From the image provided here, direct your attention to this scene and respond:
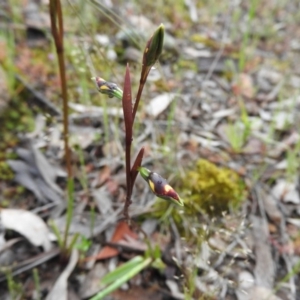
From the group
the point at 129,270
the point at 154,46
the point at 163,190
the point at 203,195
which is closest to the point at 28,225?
the point at 129,270

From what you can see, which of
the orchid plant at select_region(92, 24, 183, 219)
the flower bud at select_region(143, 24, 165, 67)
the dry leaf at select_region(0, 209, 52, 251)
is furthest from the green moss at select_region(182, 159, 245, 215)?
the flower bud at select_region(143, 24, 165, 67)

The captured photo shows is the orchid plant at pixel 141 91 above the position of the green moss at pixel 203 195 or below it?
above

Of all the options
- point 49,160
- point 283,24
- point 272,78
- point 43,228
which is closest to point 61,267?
point 43,228

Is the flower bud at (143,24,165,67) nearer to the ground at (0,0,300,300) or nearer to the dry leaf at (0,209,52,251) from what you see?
the ground at (0,0,300,300)

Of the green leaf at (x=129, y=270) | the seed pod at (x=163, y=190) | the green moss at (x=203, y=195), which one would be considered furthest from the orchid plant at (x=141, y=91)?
the green moss at (x=203, y=195)

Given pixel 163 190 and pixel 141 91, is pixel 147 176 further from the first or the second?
Result: pixel 141 91

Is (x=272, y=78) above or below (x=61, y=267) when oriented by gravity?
above

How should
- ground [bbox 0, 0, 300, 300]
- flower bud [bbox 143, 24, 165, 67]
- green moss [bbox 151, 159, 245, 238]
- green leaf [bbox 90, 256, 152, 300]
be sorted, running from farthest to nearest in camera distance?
green moss [bbox 151, 159, 245, 238]
ground [bbox 0, 0, 300, 300]
green leaf [bbox 90, 256, 152, 300]
flower bud [bbox 143, 24, 165, 67]

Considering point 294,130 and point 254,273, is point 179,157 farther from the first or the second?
point 294,130

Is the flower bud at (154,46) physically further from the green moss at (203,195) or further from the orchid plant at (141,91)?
the green moss at (203,195)
